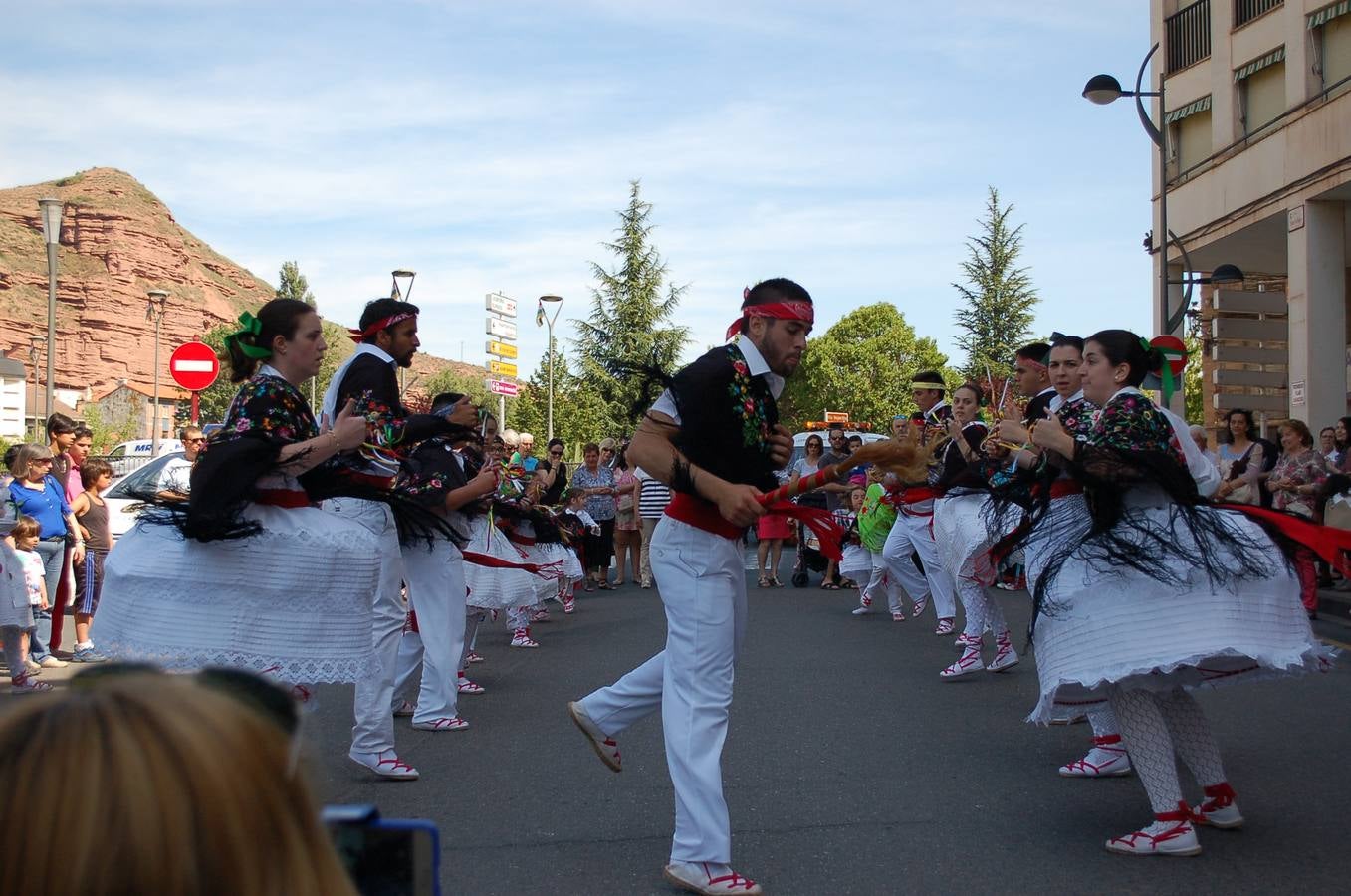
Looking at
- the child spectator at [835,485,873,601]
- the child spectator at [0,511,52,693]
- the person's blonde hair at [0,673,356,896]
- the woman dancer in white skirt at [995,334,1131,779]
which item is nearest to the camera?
the person's blonde hair at [0,673,356,896]

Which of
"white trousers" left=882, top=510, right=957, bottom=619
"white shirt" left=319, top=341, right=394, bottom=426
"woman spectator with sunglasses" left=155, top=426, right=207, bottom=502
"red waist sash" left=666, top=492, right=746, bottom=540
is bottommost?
"white trousers" left=882, top=510, right=957, bottom=619

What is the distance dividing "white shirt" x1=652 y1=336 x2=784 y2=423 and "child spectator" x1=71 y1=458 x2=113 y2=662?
26.6ft

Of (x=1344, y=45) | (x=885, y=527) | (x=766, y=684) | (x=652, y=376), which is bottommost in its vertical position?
(x=766, y=684)

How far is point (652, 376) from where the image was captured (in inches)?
196

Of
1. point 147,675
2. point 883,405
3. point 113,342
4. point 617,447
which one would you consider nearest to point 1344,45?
point 617,447

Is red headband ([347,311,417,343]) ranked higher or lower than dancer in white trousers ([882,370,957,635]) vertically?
higher

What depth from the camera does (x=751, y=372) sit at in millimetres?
4828

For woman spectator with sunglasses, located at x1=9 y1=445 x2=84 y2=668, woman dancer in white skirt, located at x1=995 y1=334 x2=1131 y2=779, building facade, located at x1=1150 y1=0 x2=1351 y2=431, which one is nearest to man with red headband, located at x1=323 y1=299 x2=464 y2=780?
→ woman dancer in white skirt, located at x1=995 y1=334 x2=1131 y2=779

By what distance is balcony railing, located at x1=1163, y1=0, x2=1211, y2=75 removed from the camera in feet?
93.0

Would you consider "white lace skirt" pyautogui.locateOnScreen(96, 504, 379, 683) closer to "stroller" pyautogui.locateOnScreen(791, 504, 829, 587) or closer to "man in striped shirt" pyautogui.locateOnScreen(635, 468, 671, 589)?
"stroller" pyautogui.locateOnScreen(791, 504, 829, 587)

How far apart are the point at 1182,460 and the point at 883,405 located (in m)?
84.2

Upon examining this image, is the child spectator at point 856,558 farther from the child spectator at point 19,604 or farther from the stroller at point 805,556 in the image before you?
the child spectator at point 19,604

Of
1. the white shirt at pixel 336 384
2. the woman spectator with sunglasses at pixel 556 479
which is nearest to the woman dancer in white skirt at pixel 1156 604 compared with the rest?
the white shirt at pixel 336 384

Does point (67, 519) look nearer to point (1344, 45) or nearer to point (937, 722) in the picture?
point (937, 722)
